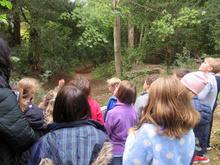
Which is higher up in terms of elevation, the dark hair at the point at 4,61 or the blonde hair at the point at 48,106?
the dark hair at the point at 4,61

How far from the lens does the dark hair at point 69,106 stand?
2842 millimetres

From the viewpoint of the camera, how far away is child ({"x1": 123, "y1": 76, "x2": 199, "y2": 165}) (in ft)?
8.32

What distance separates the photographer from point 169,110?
2574mm

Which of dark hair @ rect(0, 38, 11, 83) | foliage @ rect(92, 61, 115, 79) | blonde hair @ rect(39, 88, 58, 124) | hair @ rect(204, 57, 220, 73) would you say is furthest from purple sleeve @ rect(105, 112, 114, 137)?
foliage @ rect(92, 61, 115, 79)

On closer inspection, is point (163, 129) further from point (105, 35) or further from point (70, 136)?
point (105, 35)

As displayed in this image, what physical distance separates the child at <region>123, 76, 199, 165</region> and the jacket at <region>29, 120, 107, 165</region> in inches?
11.6

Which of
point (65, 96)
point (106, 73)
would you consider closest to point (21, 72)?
point (106, 73)

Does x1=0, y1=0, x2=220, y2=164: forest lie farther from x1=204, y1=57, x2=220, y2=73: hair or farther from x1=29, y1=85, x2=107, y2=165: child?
x1=29, y1=85, x2=107, y2=165: child

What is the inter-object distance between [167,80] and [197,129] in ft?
8.53

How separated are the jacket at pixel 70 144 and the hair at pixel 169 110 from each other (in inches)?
15.3

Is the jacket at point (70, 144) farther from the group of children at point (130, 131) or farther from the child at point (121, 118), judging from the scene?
the child at point (121, 118)

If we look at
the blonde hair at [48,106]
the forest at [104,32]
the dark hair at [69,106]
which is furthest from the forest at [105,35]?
the dark hair at [69,106]

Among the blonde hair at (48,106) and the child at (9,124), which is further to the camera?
the blonde hair at (48,106)

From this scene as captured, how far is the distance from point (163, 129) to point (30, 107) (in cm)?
125
